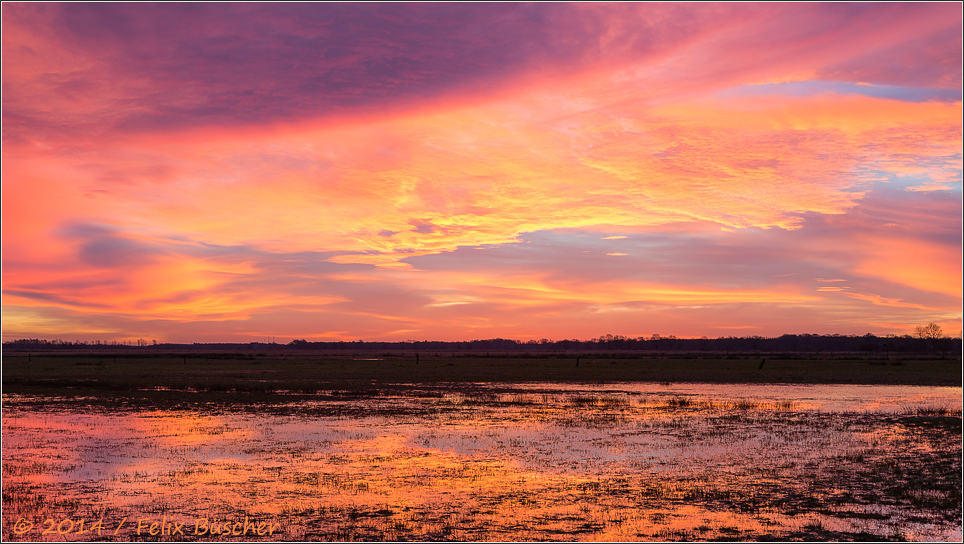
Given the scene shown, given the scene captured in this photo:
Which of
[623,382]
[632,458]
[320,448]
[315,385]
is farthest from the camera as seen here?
[623,382]

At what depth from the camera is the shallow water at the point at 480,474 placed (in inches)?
576

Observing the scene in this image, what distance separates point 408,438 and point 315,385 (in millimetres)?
31104

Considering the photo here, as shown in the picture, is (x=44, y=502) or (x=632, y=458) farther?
(x=632, y=458)

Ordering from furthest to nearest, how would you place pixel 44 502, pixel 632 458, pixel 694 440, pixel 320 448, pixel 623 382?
1. pixel 623 382
2. pixel 694 440
3. pixel 320 448
4. pixel 632 458
5. pixel 44 502

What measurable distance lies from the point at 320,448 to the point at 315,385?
3267cm

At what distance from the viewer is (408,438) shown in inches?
1049

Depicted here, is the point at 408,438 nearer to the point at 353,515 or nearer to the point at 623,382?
the point at 353,515

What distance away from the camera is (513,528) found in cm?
1434

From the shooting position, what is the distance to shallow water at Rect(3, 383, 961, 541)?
14625mm

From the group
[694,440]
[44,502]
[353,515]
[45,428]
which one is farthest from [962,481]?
[45,428]

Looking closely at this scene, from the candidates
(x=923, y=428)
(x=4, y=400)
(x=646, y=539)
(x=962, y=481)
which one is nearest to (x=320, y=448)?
(x=646, y=539)

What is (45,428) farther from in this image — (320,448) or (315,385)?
(315,385)

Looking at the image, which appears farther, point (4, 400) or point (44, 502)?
point (4, 400)

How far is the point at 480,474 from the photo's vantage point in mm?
19672
